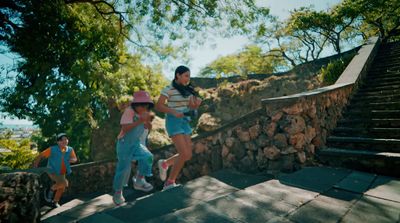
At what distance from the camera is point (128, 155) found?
342 centimetres

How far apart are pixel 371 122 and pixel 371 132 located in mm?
331

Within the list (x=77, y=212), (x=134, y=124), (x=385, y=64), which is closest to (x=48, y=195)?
(x=77, y=212)

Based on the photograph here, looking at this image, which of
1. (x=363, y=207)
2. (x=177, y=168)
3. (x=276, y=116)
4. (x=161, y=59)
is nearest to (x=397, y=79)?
(x=276, y=116)

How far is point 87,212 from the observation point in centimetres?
332

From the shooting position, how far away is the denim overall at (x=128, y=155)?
3.35 m

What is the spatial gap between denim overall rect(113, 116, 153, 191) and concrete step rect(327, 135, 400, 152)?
332 centimetres

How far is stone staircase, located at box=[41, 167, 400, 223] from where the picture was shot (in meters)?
2.14

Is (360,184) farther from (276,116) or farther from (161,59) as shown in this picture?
(161,59)

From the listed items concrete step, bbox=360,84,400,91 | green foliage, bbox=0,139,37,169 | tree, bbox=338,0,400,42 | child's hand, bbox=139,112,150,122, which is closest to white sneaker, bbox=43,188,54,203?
child's hand, bbox=139,112,150,122

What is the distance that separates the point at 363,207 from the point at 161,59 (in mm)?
12044

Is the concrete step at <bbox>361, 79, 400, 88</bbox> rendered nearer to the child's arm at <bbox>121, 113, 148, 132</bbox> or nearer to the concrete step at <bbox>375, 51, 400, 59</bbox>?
the concrete step at <bbox>375, 51, 400, 59</bbox>

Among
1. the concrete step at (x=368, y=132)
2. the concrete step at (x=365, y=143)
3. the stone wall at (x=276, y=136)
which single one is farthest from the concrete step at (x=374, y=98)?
the concrete step at (x=365, y=143)

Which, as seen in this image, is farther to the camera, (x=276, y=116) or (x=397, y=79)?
(x=397, y=79)

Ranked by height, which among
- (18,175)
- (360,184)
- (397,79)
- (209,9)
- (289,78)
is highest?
(209,9)
